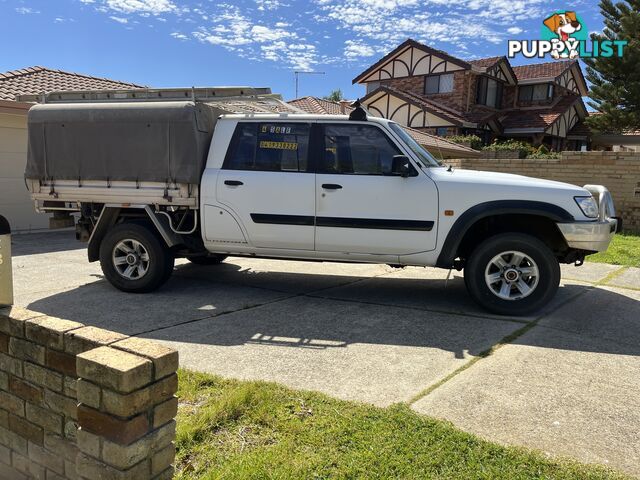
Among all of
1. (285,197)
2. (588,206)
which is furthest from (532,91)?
(285,197)

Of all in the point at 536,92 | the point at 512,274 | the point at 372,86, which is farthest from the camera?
the point at 372,86

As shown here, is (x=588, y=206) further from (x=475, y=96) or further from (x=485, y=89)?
(x=485, y=89)

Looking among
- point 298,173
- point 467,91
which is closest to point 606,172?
point 298,173

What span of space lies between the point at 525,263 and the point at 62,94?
5874mm

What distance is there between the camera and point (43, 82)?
12.7 m

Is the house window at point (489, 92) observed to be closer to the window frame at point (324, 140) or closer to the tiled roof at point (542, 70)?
the tiled roof at point (542, 70)

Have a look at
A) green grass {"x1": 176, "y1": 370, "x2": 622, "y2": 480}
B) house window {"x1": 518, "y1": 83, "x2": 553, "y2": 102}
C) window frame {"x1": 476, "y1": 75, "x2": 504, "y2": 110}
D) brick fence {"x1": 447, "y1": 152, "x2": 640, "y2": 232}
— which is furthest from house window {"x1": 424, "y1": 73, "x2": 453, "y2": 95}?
green grass {"x1": 176, "y1": 370, "x2": 622, "y2": 480}

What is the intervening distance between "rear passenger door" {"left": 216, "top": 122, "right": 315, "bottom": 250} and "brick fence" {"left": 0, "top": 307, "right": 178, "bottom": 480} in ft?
10.2

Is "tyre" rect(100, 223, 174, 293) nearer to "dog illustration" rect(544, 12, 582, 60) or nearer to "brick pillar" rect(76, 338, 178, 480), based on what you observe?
"brick pillar" rect(76, 338, 178, 480)

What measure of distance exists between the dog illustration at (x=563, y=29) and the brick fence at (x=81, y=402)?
2625 cm

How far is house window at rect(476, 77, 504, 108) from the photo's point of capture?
100 ft

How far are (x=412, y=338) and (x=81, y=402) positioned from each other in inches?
118

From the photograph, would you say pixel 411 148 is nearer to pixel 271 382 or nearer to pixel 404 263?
pixel 404 263

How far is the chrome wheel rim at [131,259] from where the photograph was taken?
6090 mm
